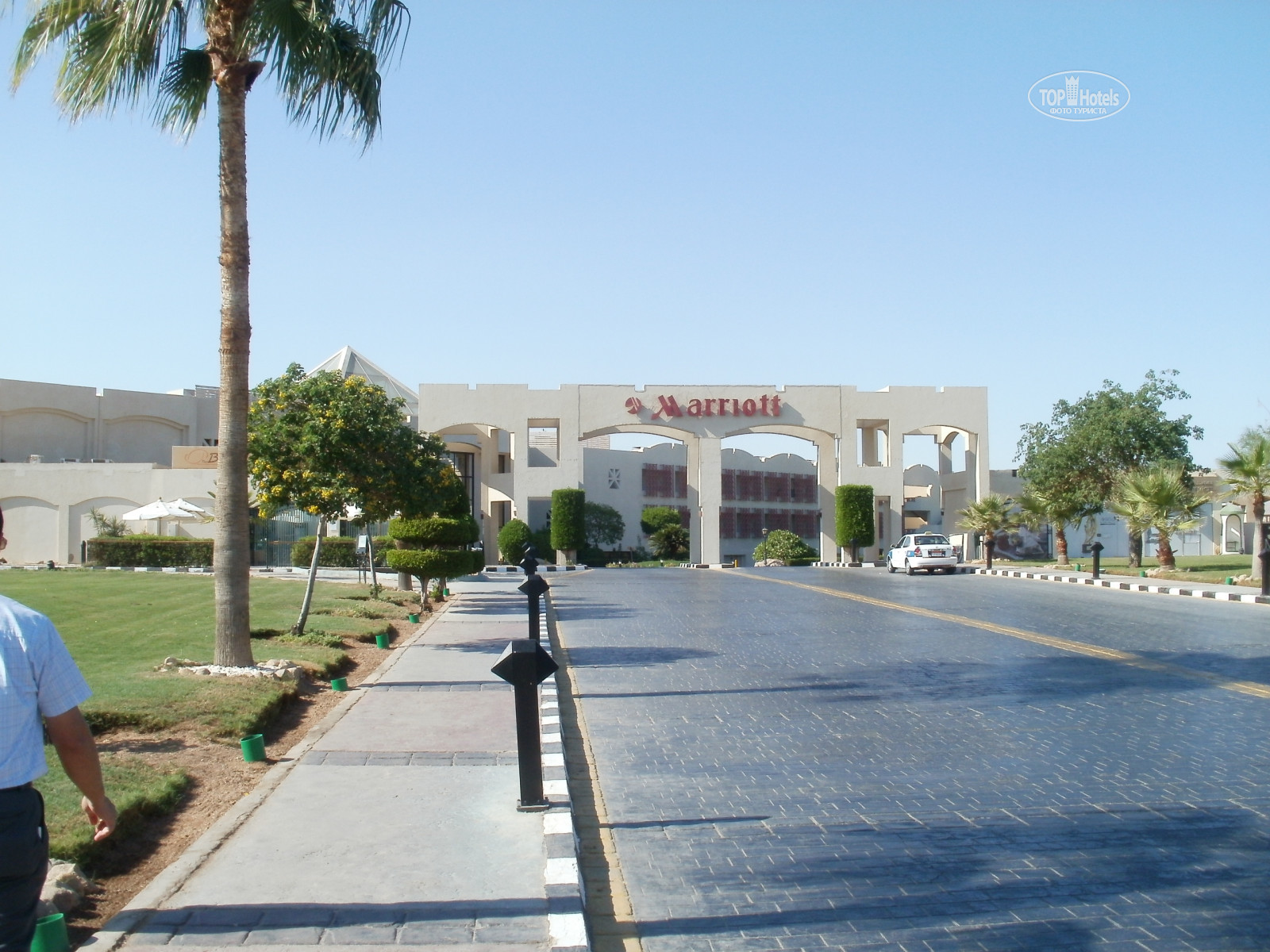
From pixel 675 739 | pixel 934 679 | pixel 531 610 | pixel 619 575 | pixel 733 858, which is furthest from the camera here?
pixel 619 575

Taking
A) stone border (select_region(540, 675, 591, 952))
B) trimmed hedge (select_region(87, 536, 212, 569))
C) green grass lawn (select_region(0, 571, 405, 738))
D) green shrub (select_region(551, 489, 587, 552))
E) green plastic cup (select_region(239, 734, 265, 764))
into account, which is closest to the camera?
stone border (select_region(540, 675, 591, 952))

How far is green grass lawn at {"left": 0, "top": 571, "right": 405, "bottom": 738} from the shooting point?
9711 millimetres

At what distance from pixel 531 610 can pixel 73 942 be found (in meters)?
6.15

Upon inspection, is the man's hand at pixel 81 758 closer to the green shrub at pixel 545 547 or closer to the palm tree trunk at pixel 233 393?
the palm tree trunk at pixel 233 393

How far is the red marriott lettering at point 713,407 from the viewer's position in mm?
52375

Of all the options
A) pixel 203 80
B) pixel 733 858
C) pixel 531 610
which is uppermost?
pixel 203 80

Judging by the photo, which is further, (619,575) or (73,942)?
(619,575)

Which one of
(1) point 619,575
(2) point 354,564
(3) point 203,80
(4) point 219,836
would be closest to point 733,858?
(4) point 219,836

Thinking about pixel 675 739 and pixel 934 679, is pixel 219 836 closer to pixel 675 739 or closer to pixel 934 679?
pixel 675 739

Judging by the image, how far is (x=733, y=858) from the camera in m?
6.35

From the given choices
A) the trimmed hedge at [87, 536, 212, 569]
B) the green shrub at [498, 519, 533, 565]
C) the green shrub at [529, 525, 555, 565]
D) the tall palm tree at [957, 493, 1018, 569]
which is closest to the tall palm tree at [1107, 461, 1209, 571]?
the tall palm tree at [957, 493, 1018, 569]

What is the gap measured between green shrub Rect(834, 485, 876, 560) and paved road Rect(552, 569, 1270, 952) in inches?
1391

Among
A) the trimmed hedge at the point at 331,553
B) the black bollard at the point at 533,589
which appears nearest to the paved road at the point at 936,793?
the black bollard at the point at 533,589

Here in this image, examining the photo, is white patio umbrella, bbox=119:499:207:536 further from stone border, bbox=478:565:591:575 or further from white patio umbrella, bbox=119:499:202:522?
stone border, bbox=478:565:591:575
